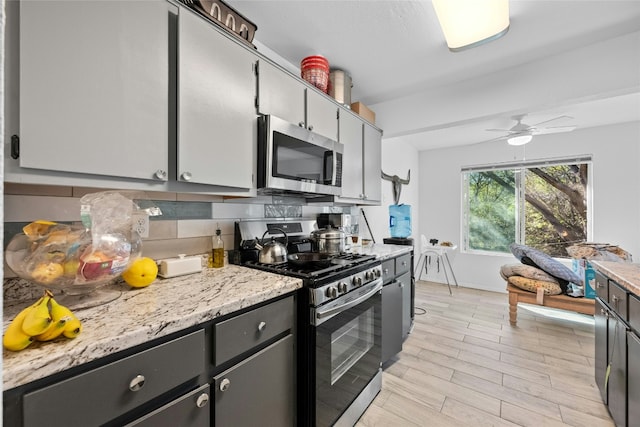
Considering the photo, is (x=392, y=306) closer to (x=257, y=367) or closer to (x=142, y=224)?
(x=257, y=367)

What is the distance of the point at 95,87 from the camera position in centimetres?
96

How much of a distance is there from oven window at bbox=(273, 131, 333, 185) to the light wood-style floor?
5.04 ft

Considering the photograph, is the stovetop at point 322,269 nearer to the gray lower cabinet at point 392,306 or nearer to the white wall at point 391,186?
the gray lower cabinet at point 392,306

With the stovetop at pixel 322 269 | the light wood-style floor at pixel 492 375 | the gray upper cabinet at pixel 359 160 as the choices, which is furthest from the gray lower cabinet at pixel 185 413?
the gray upper cabinet at pixel 359 160

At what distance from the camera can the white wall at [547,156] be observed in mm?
3500

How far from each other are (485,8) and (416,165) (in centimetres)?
356

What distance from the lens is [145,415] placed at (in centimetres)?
77

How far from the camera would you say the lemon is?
3.61ft

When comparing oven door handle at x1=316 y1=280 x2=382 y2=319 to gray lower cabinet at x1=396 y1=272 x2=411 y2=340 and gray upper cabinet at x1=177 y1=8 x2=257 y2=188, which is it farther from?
gray upper cabinet at x1=177 y1=8 x2=257 y2=188

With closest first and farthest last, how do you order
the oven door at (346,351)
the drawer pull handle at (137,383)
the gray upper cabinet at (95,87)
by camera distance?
the drawer pull handle at (137,383)
the gray upper cabinet at (95,87)
the oven door at (346,351)

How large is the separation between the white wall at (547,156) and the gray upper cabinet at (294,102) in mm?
3405

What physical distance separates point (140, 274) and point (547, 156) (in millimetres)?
5082

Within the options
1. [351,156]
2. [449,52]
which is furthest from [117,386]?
[449,52]

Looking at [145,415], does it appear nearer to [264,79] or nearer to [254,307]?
[254,307]
